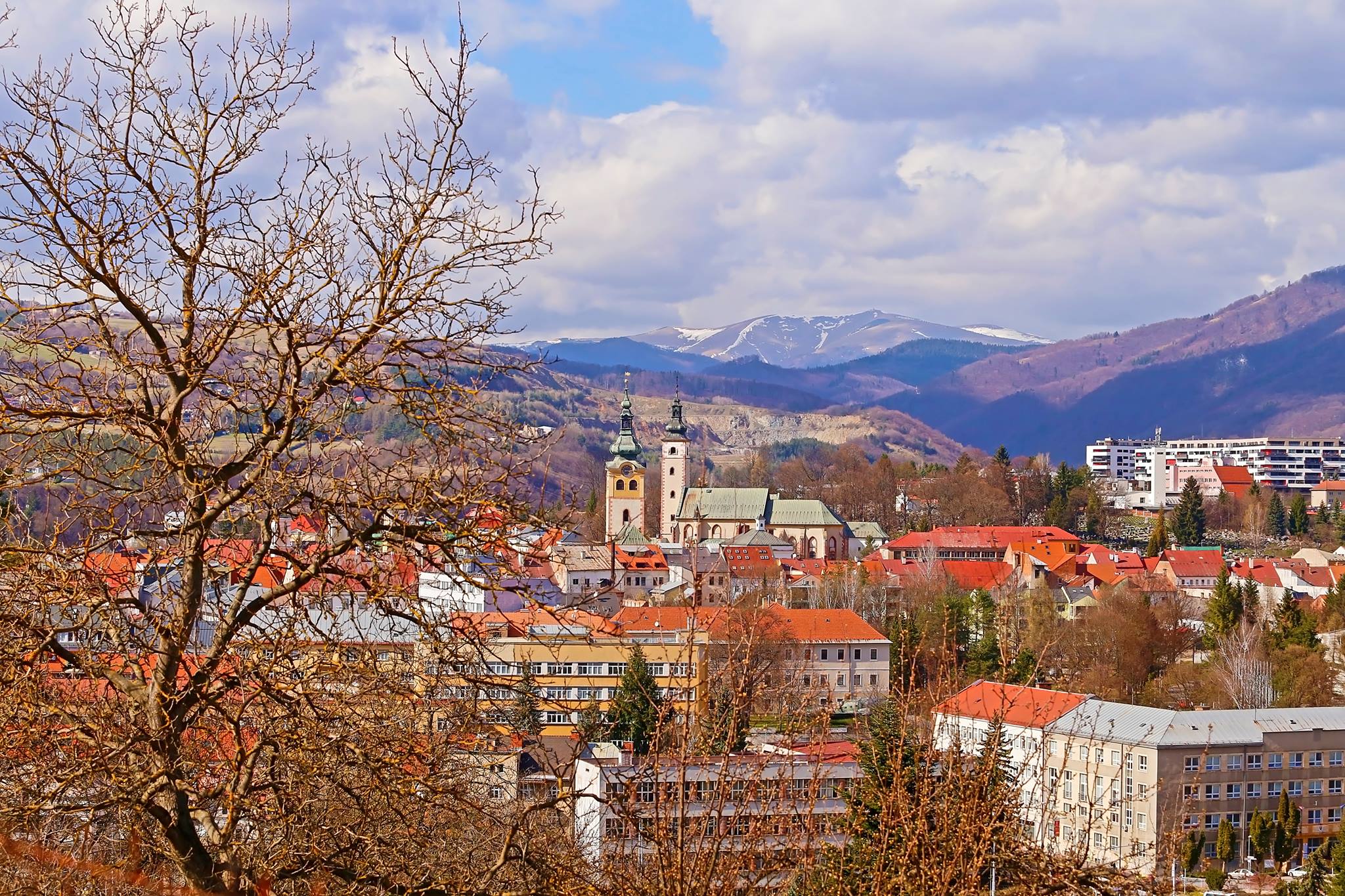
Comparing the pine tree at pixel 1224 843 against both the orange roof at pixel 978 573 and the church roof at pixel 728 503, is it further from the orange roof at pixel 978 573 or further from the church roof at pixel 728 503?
the church roof at pixel 728 503

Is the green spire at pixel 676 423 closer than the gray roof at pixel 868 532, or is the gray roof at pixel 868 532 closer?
the green spire at pixel 676 423

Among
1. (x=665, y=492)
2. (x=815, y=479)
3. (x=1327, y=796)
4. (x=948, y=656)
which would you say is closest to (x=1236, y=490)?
(x=815, y=479)

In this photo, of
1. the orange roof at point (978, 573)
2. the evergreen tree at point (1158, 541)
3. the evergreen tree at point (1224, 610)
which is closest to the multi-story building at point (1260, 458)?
the evergreen tree at point (1158, 541)

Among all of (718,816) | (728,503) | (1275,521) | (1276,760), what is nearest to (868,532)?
(728,503)

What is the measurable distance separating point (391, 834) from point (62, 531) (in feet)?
3.92

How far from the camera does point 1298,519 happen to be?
86.8 meters

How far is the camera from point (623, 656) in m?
5.31

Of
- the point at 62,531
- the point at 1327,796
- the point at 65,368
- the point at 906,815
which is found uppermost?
the point at 65,368

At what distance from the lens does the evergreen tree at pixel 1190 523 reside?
275ft

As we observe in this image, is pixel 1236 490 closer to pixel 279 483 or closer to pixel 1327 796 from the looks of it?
pixel 1327 796

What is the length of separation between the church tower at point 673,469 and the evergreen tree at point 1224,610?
4043 centimetres

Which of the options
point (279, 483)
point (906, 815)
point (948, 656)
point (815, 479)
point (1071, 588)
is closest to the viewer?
point (279, 483)

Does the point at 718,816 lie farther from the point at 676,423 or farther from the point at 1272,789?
the point at 676,423

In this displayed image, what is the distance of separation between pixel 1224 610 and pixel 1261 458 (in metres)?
112
